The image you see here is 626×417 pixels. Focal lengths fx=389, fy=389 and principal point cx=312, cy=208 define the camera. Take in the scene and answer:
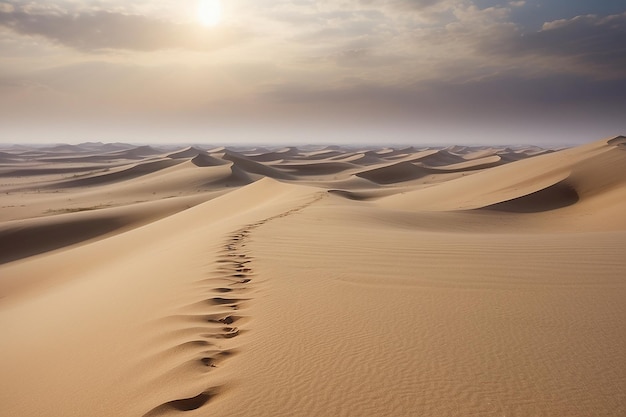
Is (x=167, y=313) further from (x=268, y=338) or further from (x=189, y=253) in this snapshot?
(x=189, y=253)

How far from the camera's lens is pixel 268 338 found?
298cm

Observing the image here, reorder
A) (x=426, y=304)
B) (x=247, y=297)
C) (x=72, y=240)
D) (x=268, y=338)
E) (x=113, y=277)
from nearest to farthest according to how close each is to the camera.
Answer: (x=268, y=338), (x=426, y=304), (x=247, y=297), (x=113, y=277), (x=72, y=240)

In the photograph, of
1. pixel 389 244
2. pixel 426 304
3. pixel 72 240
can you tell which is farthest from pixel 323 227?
pixel 72 240

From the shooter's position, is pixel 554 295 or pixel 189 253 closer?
pixel 554 295

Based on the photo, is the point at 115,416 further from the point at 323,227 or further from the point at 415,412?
the point at 323,227

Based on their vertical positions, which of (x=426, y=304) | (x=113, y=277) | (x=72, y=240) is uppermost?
(x=426, y=304)

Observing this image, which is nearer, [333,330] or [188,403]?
[188,403]

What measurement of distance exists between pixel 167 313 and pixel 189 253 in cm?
265

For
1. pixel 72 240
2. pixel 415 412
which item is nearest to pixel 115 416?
pixel 415 412

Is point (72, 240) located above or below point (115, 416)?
below

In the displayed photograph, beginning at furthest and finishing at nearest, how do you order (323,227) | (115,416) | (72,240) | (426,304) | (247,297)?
(72,240)
(323,227)
(247,297)
(426,304)
(115,416)

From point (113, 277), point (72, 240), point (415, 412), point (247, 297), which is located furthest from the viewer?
point (72, 240)

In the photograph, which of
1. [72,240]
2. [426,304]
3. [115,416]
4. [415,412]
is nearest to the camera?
[415,412]

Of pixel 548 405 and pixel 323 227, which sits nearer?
pixel 548 405
